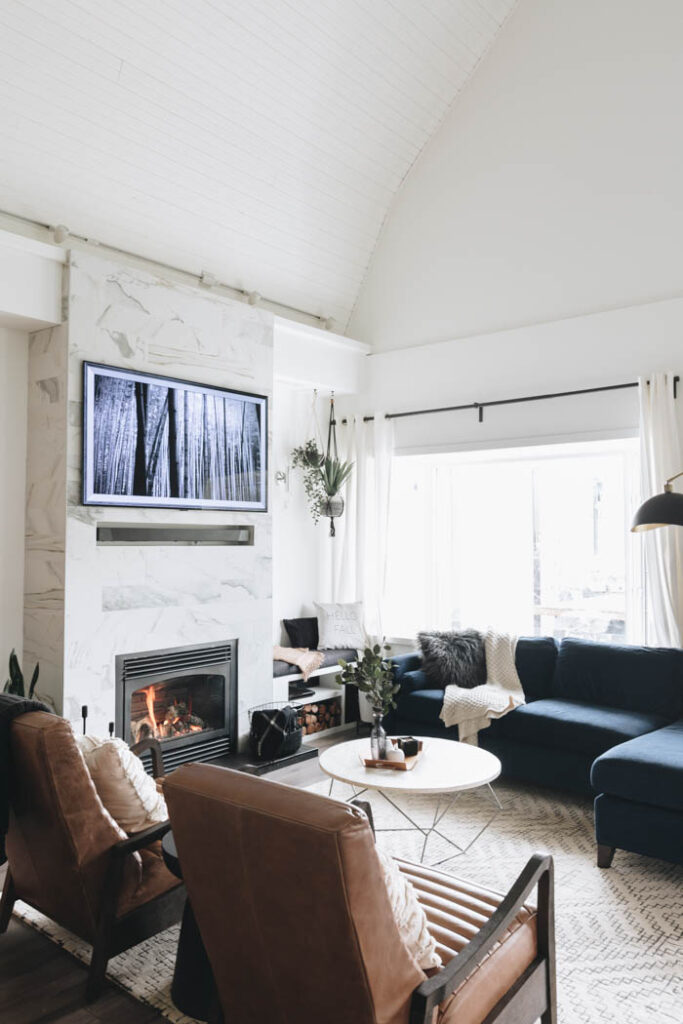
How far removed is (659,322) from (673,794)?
9.61ft

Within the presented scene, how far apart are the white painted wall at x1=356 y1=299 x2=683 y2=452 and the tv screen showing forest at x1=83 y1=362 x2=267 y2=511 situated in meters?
1.39

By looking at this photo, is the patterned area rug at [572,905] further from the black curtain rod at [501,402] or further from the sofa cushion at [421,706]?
the black curtain rod at [501,402]

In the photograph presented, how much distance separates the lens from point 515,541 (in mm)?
6168

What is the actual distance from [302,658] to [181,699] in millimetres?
1048

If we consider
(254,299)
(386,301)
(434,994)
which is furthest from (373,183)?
(434,994)

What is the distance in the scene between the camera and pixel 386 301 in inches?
249

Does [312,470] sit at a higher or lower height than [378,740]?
higher

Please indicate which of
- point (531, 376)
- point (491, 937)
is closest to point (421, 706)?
point (531, 376)

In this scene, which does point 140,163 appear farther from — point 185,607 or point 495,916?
point 495,916

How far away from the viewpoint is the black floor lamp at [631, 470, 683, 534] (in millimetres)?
3799

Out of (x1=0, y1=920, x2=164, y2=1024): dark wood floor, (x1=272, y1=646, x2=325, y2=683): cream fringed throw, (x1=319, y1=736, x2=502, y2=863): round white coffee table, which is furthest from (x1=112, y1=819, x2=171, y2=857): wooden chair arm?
(x1=272, y1=646, x2=325, y2=683): cream fringed throw

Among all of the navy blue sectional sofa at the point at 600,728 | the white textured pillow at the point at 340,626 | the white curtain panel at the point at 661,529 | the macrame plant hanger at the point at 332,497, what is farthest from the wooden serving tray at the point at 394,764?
the macrame plant hanger at the point at 332,497

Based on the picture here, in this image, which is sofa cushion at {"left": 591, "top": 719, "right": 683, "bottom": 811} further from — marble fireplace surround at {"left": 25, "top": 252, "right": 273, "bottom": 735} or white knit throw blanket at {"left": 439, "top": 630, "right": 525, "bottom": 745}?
marble fireplace surround at {"left": 25, "top": 252, "right": 273, "bottom": 735}

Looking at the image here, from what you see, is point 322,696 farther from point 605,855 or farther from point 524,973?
point 524,973
